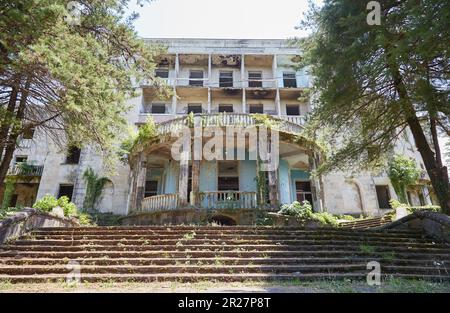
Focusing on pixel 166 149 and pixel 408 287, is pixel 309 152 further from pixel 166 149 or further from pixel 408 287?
pixel 408 287

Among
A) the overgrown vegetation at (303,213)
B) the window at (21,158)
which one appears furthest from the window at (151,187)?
the window at (21,158)

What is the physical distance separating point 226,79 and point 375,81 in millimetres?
15207

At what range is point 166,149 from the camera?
17219mm

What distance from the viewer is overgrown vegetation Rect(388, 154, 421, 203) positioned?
19.2 meters

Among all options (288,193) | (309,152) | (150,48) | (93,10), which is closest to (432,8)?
(150,48)

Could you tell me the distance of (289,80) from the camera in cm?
2383

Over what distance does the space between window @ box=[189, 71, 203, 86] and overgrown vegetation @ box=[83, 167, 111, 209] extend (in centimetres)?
940

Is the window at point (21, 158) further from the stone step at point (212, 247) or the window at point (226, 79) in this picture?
the stone step at point (212, 247)

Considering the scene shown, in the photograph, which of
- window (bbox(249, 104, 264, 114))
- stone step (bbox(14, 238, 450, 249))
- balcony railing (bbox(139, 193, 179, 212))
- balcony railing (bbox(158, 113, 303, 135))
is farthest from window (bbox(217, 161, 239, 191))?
stone step (bbox(14, 238, 450, 249))

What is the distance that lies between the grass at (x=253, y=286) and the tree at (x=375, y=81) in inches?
179

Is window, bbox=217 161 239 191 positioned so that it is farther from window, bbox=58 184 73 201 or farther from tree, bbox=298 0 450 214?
window, bbox=58 184 73 201

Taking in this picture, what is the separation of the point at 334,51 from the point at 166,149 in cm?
1037

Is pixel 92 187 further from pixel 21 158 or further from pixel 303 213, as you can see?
pixel 303 213

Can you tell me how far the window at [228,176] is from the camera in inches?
718
